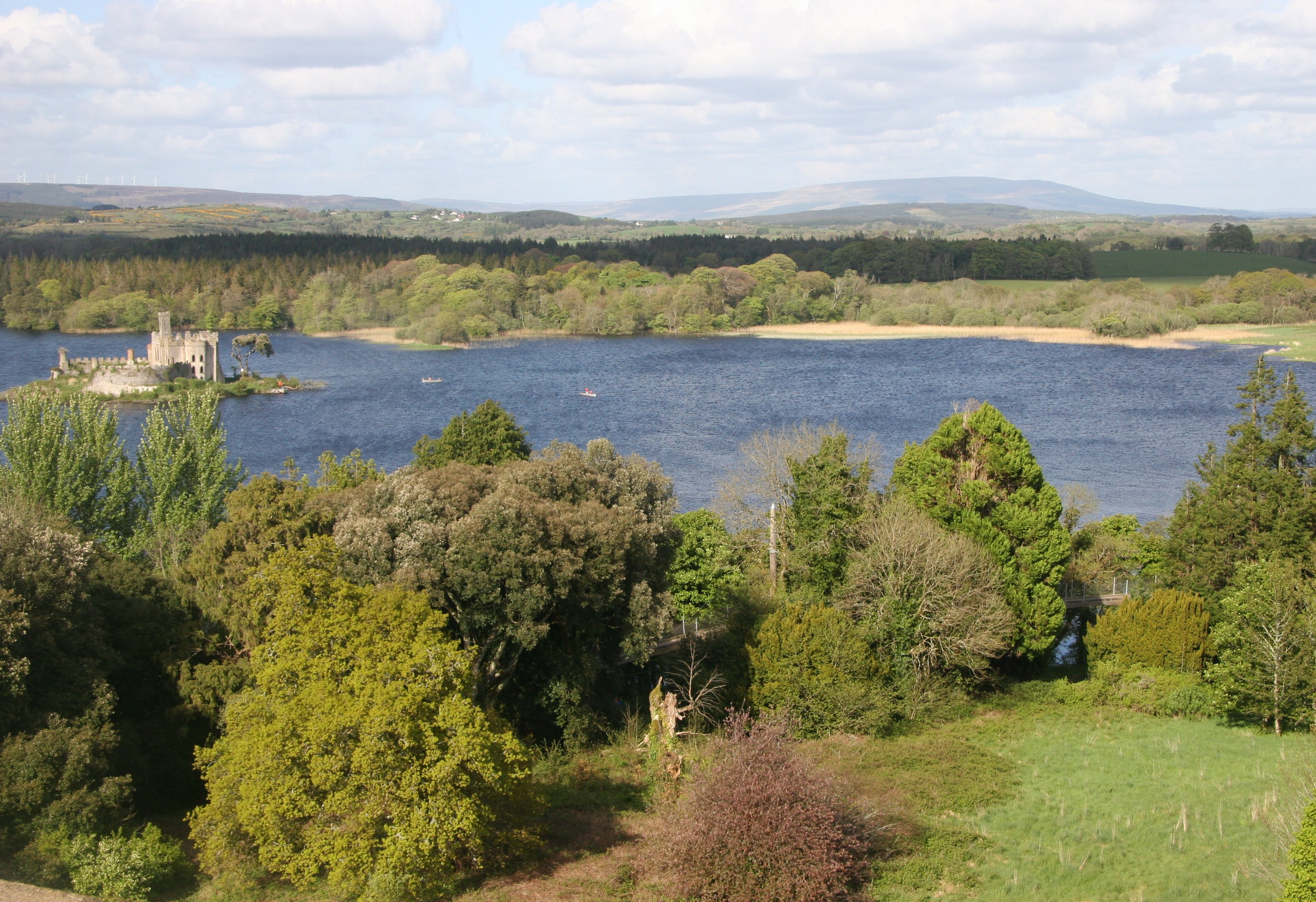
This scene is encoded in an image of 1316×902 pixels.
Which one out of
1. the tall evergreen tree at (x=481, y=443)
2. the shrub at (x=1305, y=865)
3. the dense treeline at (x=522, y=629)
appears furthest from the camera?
the tall evergreen tree at (x=481, y=443)

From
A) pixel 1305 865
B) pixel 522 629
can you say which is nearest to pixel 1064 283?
pixel 522 629

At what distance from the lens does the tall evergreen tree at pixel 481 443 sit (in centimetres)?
3412

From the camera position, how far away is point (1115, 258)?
158 meters

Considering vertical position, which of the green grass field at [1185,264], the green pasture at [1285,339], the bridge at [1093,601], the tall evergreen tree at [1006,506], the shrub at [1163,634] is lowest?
the bridge at [1093,601]

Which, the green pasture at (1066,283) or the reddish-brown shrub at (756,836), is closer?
the reddish-brown shrub at (756,836)

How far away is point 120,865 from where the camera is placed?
16188 mm

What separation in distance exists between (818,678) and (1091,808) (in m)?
6.45

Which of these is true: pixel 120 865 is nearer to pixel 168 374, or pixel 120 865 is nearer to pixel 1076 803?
pixel 1076 803

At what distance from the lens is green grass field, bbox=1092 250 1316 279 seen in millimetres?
140125

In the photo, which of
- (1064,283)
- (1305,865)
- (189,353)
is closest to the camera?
(1305,865)

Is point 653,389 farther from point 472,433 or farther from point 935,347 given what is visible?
point 472,433

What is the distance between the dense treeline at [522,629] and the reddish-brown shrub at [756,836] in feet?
0.15

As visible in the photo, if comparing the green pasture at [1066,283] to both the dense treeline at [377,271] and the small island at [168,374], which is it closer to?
the dense treeline at [377,271]

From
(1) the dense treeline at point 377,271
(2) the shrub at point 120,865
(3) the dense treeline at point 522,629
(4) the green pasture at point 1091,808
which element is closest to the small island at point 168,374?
(1) the dense treeline at point 377,271
